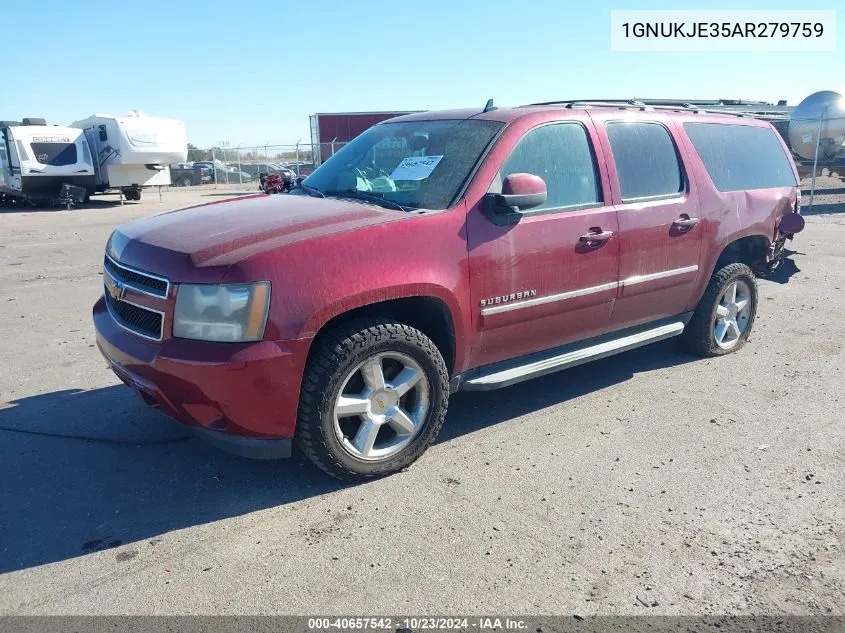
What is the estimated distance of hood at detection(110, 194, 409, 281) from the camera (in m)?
3.21

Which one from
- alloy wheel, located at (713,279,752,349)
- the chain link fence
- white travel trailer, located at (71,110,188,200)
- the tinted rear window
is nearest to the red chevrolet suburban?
alloy wheel, located at (713,279,752,349)

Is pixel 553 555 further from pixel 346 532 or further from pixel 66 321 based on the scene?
pixel 66 321

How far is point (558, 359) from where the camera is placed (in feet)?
14.2

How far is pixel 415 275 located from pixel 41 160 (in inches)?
837

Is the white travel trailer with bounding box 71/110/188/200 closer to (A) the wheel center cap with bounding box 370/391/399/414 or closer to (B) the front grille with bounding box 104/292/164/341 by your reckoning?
(B) the front grille with bounding box 104/292/164/341

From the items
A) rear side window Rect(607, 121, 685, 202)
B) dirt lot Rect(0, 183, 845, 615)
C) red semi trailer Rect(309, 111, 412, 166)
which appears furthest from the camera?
red semi trailer Rect(309, 111, 412, 166)

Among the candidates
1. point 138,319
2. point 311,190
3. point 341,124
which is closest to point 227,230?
point 138,319

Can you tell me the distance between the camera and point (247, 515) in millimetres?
3287

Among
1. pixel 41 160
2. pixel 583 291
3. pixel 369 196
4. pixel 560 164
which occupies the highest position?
pixel 41 160

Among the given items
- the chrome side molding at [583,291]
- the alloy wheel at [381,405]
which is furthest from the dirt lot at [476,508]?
the chrome side molding at [583,291]

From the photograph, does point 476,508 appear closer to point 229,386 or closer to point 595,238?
point 229,386

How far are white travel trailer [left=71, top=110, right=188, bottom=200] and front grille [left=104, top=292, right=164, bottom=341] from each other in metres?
19.9

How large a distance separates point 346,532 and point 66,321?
4.86 meters

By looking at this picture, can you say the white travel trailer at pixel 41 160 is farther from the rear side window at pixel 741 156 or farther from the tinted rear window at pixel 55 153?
the rear side window at pixel 741 156
